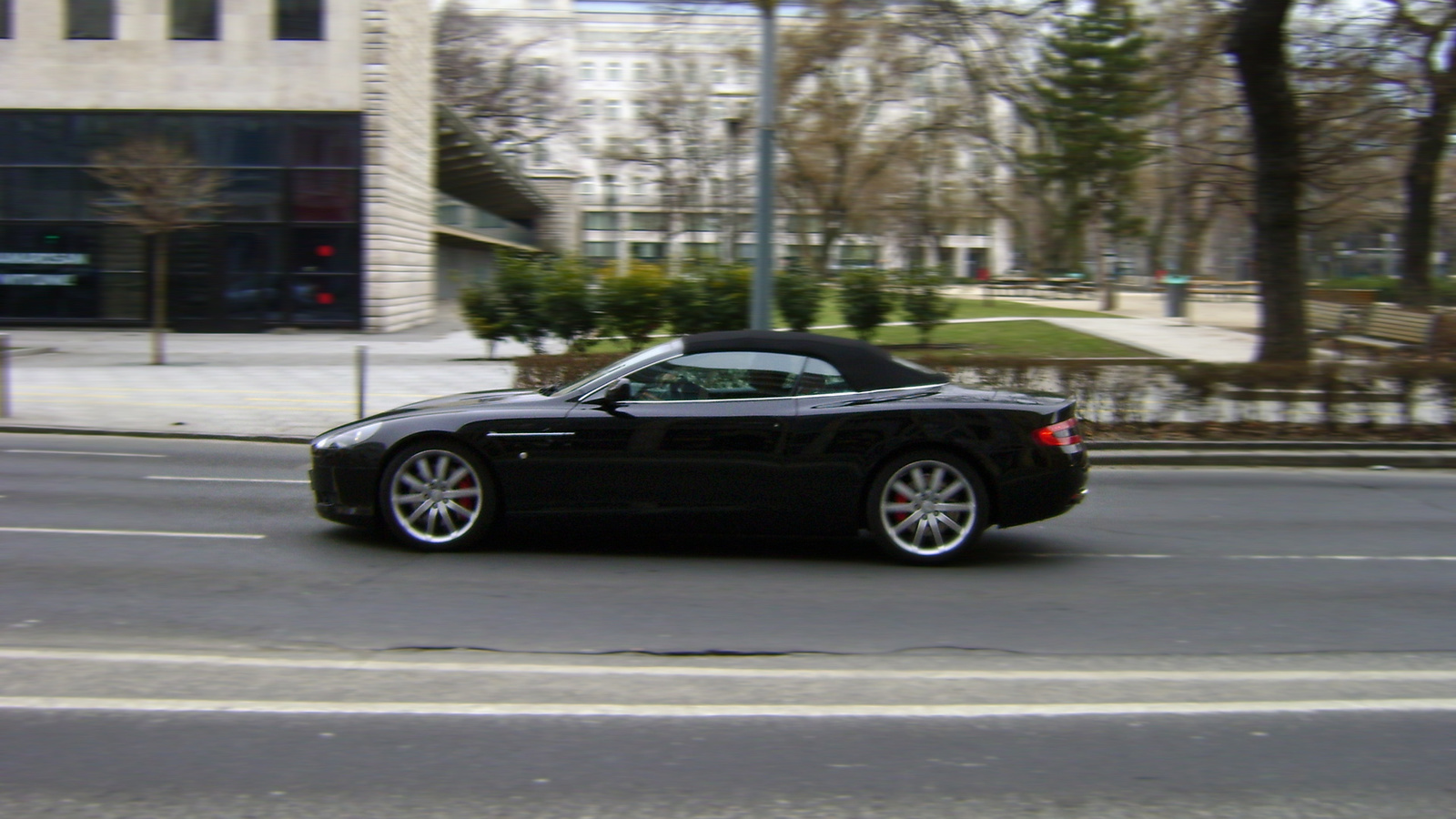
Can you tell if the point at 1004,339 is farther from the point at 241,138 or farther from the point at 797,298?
the point at 241,138

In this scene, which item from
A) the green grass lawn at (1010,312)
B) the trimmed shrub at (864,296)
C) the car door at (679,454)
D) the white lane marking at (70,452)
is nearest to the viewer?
the car door at (679,454)

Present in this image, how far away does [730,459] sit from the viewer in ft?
24.7

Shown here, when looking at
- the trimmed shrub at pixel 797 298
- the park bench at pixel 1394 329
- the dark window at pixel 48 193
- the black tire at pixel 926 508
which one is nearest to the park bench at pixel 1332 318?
the park bench at pixel 1394 329

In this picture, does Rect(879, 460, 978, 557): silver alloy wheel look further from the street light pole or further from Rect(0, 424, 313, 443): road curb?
Rect(0, 424, 313, 443): road curb

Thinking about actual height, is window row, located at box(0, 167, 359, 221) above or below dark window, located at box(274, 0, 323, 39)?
below

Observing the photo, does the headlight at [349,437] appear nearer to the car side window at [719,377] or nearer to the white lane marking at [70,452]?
the car side window at [719,377]

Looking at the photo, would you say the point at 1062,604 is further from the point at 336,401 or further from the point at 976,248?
the point at 976,248

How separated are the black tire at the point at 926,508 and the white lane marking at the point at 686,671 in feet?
6.87

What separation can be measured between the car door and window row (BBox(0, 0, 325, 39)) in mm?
23445

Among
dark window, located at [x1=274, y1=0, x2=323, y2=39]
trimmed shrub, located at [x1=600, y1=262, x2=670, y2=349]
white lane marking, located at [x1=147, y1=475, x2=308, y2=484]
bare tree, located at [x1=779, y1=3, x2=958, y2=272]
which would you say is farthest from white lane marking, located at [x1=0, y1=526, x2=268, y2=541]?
bare tree, located at [x1=779, y1=3, x2=958, y2=272]

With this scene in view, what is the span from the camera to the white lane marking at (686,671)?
536 centimetres

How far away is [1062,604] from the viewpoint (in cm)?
681

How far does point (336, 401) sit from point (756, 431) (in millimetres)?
10018

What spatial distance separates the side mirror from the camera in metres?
7.56
